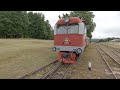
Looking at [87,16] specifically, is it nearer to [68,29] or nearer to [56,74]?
[68,29]

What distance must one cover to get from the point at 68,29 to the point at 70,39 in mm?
915

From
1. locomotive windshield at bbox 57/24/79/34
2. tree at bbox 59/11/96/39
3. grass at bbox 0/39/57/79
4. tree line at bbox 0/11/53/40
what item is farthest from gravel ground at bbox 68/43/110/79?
tree line at bbox 0/11/53/40

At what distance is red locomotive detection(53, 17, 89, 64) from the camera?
1291 centimetres

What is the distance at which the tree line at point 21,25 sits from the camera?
2628 inches

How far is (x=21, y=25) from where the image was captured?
71500 millimetres

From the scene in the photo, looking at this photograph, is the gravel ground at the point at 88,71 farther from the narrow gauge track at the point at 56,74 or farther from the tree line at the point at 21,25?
the tree line at the point at 21,25

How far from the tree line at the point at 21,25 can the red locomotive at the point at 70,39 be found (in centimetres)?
5642

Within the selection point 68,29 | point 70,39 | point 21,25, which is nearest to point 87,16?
point 68,29

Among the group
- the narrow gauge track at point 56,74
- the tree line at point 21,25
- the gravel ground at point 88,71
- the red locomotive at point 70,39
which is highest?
the tree line at point 21,25

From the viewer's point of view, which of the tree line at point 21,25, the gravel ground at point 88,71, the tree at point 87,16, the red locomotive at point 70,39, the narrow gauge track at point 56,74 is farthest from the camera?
the tree line at point 21,25

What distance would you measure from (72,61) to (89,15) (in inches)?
1351

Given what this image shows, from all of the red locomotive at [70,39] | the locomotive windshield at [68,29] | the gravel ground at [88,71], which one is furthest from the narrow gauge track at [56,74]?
the locomotive windshield at [68,29]

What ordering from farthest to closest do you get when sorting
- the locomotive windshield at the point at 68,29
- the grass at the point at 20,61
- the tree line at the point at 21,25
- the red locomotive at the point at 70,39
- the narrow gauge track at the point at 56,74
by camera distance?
the tree line at the point at 21,25 < the locomotive windshield at the point at 68,29 < the red locomotive at the point at 70,39 < the grass at the point at 20,61 < the narrow gauge track at the point at 56,74
